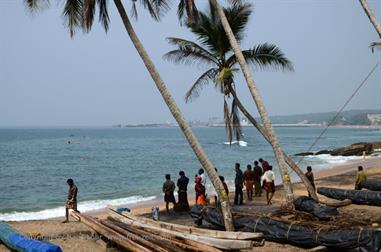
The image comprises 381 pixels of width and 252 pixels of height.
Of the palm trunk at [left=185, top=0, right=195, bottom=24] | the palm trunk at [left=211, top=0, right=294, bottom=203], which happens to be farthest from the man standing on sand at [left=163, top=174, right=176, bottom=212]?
the palm trunk at [left=185, top=0, right=195, bottom=24]

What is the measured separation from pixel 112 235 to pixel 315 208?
512cm

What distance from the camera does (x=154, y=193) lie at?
29078 mm

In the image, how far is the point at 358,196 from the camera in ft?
49.1

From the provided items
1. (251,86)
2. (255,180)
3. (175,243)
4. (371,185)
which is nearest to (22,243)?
(175,243)

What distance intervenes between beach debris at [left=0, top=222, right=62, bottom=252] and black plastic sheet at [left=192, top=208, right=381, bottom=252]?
169 inches

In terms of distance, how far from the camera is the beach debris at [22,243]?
8.88m

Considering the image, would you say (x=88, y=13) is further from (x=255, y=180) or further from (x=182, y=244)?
(x=255, y=180)

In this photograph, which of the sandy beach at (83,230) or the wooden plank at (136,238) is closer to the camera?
the wooden plank at (136,238)

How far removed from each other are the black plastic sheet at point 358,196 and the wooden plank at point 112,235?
28.1ft

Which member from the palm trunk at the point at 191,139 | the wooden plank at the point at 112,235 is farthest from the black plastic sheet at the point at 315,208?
the wooden plank at the point at 112,235

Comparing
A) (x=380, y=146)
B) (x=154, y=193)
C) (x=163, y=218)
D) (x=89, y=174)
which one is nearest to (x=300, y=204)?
(x=163, y=218)

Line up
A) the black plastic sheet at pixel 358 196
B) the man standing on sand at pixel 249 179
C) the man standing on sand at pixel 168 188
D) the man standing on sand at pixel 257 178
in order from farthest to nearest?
the man standing on sand at pixel 257 178 < the man standing on sand at pixel 249 179 < the man standing on sand at pixel 168 188 < the black plastic sheet at pixel 358 196

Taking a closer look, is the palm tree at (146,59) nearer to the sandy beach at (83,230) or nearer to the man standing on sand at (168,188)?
the sandy beach at (83,230)

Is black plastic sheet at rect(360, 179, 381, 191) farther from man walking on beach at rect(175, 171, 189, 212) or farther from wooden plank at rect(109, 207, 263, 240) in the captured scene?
wooden plank at rect(109, 207, 263, 240)
